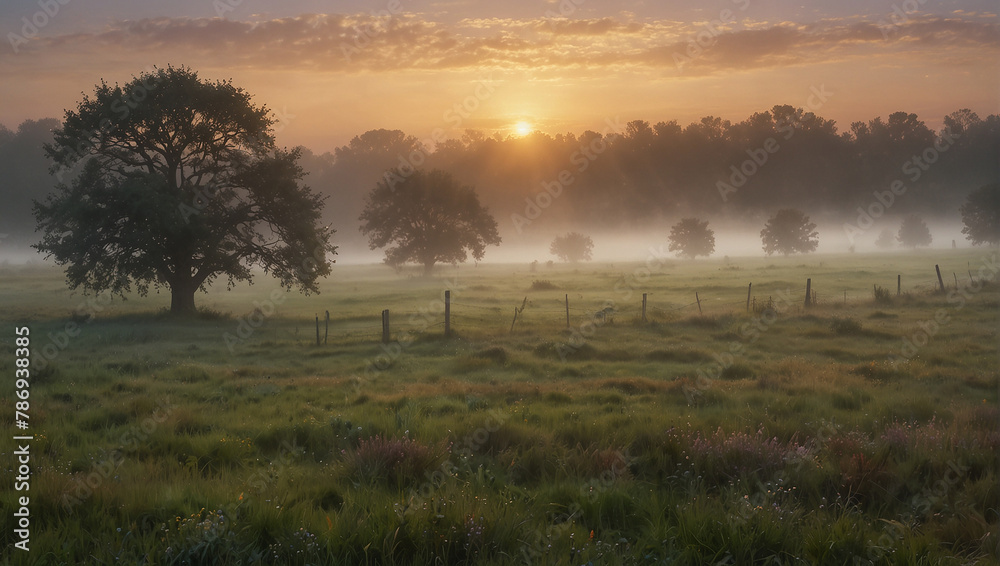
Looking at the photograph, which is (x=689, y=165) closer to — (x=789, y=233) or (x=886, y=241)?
(x=886, y=241)

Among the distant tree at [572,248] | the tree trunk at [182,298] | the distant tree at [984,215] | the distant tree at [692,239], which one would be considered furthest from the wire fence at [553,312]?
the distant tree at [572,248]

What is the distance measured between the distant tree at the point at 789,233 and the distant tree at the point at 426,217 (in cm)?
6164

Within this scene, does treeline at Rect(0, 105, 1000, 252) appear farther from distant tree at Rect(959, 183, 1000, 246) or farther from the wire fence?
the wire fence

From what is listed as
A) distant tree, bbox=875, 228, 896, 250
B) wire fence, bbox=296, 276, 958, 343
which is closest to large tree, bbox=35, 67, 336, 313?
wire fence, bbox=296, 276, 958, 343

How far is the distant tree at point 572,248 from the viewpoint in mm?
107875

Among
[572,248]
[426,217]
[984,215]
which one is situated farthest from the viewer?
[572,248]

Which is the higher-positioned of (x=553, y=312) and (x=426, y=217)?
(x=426, y=217)

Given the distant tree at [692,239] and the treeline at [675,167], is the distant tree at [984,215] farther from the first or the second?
the treeline at [675,167]

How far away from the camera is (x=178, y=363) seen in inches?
703

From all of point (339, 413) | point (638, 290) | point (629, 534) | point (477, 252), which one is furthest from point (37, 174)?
point (629, 534)

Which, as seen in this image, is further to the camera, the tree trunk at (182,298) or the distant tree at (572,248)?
the distant tree at (572,248)

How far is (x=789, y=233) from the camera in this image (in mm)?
104938

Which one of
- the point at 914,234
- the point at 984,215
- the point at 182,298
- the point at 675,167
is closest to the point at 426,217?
the point at 182,298

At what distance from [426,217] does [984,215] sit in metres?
79.7
